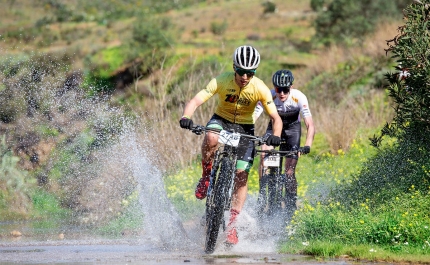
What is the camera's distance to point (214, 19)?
84500mm

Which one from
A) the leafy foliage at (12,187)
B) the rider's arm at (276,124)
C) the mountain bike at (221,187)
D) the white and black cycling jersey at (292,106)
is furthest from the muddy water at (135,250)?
the leafy foliage at (12,187)

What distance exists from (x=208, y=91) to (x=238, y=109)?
53 cm

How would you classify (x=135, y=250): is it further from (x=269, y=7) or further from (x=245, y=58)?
(x=269, y=7)

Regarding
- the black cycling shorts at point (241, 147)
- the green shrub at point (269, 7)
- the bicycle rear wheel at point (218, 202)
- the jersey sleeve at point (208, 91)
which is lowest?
the green shrub at point (269, 7)

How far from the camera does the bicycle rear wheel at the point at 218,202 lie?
10070mm

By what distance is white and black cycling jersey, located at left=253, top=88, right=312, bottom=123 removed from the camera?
41.2ft

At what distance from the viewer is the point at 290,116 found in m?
12.8

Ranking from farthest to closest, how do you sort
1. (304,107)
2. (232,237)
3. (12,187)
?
1. (12,187)
2. (304,107)
3. (232,237)

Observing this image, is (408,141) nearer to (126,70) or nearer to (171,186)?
(171,186)

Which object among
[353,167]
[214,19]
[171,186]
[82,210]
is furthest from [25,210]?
[214,19]

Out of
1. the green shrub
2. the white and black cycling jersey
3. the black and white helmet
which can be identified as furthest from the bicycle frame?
the green shrub

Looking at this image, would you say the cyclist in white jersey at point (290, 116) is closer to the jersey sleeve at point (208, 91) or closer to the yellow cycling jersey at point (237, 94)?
the yellow cycling jersey at point (237, 94)

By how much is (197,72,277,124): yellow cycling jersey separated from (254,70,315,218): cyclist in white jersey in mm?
1257

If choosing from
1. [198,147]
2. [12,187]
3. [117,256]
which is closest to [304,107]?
[117,256]
